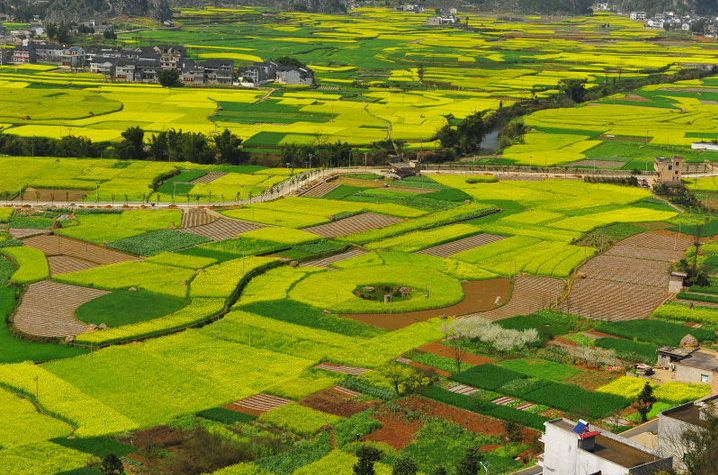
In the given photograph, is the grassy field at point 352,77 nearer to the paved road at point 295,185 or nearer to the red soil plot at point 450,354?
the paved road at point 295,185

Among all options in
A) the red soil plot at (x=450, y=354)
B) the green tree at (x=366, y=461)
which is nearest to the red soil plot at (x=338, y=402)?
the green tree at (x=366, y=461)

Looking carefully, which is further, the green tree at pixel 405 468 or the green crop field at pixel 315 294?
the green crop field at pixel 315 294

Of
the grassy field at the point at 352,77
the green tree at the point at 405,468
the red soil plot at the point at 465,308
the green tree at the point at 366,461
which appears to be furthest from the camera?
the grassy field at the point at 352,77

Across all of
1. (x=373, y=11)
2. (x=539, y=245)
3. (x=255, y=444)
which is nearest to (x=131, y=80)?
(x=539, y=245)

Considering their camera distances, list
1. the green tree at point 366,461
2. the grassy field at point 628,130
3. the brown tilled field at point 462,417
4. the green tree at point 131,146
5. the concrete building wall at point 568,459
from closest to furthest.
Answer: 1. the concrete building wall at point 568,459
2. the green tree at point 366,461
3. the brown tilled field at point 462,417
4. the green tree at point 131,146
5. the grassy field at point 628,130

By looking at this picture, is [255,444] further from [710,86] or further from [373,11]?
[373,11]

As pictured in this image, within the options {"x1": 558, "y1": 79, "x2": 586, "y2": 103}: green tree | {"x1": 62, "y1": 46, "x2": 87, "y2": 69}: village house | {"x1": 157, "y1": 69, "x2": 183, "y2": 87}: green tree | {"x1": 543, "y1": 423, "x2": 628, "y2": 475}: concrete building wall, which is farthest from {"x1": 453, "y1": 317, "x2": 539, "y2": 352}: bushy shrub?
{"x1": 62, "y1": 46, "x2": 87, "y2": 69}: village house
